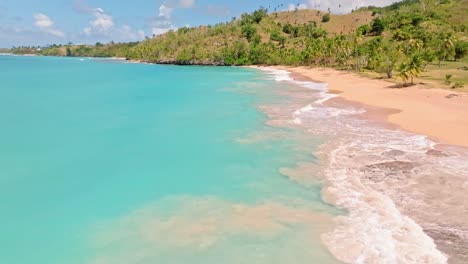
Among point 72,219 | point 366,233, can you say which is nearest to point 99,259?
point 72,219

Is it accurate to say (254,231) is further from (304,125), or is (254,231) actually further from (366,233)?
(304,125)

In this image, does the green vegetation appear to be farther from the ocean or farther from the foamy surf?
the ocean

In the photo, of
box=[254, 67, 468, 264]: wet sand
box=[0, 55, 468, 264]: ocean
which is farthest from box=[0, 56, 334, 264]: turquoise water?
box=[254, 67, 468, 264]: wet sand

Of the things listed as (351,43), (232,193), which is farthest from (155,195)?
(351,43)

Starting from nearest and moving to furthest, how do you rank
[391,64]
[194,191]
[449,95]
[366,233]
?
1. [366,233]
2. [194,191]
3. [449,95]
4. [391,64]

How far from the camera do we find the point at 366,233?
43.3 ft

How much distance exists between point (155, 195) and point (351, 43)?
100144mm

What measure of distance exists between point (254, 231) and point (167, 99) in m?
41.8

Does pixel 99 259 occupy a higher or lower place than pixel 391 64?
lower

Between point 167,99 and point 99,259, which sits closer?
point 99,259

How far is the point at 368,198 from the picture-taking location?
53.1 ft

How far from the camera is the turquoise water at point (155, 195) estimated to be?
1288 cm

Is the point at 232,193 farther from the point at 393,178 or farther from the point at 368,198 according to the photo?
the point at 393,178

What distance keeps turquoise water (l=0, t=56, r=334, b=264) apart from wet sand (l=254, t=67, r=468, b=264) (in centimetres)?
134
